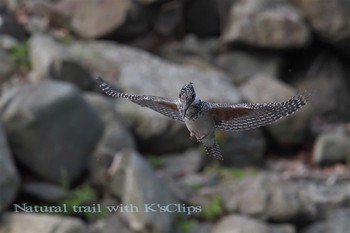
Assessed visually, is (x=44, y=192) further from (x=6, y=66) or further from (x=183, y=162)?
(x=6, y=66)

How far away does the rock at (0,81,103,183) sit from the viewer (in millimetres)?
9852

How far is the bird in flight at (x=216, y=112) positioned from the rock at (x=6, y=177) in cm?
695

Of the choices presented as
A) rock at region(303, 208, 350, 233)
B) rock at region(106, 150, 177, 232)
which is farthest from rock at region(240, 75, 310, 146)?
rock at region(106, 150, 177, 232)

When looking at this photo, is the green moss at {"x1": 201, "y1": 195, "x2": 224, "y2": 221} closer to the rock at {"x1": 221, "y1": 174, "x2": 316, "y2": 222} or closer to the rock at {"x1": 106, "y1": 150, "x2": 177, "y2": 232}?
the rock at {"x1": 221, "y1": 174, "x2": 316, "y2": 222}

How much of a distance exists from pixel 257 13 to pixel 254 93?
7.42ft

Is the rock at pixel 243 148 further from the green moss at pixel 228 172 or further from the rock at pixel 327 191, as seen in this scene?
the rock at pixel 327 191

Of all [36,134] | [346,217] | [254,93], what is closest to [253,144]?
[254,93]

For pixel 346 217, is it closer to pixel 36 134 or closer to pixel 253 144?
pixel 253 144

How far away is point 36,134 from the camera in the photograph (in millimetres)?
9898

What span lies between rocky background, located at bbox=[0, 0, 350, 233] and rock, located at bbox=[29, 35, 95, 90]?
25mm

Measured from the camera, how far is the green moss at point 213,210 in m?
10.4

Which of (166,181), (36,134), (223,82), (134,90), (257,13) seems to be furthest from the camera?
(257,13)

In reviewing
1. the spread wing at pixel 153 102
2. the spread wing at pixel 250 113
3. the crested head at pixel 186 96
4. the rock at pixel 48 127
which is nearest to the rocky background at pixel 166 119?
the rock at pixel 48 127

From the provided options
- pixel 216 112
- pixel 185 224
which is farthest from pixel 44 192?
pixel 216 112
